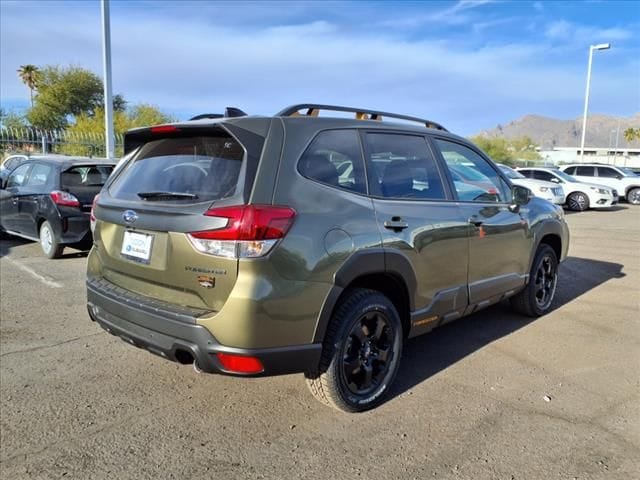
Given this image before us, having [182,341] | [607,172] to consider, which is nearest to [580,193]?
[607,172]

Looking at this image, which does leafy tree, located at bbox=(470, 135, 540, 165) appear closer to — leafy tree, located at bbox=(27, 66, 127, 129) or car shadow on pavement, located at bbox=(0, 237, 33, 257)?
leafy tree, located at bbox=(27, 66, 127, 129)

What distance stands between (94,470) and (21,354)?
6.09 ft

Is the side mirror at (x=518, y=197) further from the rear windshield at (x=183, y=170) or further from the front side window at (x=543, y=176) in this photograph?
the front side window at (x=543, y=176)

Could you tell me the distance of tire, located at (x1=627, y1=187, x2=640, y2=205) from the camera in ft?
68.9

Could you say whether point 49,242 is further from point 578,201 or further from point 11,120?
point 11,120

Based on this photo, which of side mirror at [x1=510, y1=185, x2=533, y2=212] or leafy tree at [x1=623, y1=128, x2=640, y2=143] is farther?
leafy tree at [x1=623, y1=128, x2=640, y2=143]

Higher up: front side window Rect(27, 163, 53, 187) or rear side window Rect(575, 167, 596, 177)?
rear side window Rect(575, 167, 596, 177)

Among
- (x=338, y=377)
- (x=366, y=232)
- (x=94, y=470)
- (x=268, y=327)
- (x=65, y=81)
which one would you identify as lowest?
(x=94, y=470)

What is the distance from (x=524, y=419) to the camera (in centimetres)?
321

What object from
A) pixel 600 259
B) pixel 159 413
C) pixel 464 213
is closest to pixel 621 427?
pixel 464 213

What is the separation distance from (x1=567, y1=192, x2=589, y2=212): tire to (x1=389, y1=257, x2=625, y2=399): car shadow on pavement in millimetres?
12126

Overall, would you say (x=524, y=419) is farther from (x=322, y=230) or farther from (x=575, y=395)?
(x=322, y=230)

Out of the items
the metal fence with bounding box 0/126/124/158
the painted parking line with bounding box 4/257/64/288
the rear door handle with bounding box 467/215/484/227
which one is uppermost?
the metal fence with bounding box 0/126/124/158

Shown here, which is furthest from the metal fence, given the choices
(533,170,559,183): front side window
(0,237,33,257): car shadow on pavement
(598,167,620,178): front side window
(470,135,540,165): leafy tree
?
(470,135,540,165): leafy tree
